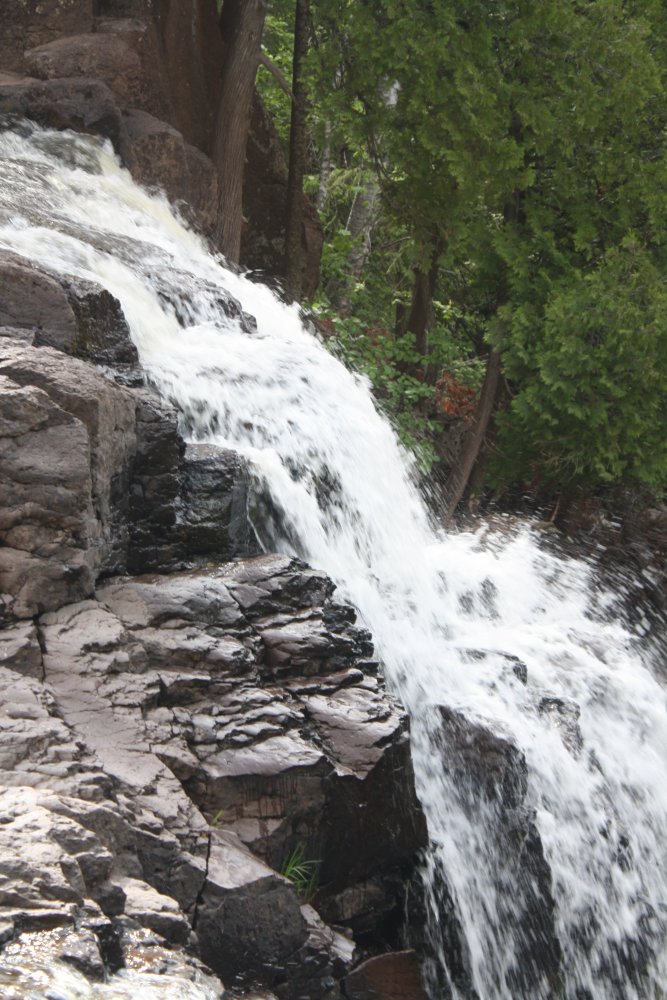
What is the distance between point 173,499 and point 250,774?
5.59ft

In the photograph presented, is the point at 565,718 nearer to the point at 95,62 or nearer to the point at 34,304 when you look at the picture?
the point at 34,304

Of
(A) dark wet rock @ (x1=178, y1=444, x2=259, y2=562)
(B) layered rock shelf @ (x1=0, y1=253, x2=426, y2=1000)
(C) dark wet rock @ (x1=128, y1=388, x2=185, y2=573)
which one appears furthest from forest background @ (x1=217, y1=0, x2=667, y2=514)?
(C) dark wet rock @ (x1=128, y1=388, x2=185, y2=573)

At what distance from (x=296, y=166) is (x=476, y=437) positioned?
3.77 meters

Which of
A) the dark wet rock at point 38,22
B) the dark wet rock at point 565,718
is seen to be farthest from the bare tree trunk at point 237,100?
the dark wet rock at point 565,718

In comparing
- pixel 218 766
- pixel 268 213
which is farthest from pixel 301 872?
pixel 268 213

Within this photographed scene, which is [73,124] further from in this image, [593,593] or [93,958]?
[93,958]

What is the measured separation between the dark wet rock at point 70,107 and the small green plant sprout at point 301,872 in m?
7.15

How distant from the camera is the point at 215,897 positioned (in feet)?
12.2

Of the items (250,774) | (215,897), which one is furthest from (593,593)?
(215,897)

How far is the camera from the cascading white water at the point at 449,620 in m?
5.27

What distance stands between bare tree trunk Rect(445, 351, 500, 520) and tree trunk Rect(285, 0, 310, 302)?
231 cm

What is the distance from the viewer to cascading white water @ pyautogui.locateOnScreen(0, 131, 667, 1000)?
527 cm

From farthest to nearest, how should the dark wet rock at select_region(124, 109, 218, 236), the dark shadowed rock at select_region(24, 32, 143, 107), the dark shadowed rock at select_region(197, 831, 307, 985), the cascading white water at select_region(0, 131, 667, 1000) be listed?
the dark shadowed rock at select_region(24, 32, 143, 107) < the dark wet rock at select_region(124, 109, 218, 236) < the cascading white water at select_region(0, 131, 667, 1000) < the dark shadowed rock at select_region(197, 831, 307, 985)

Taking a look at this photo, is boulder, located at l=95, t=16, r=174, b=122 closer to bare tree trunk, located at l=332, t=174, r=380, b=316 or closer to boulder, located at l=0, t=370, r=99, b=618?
bare tree trunk, located at l=332, t=174, r=380, b=316
